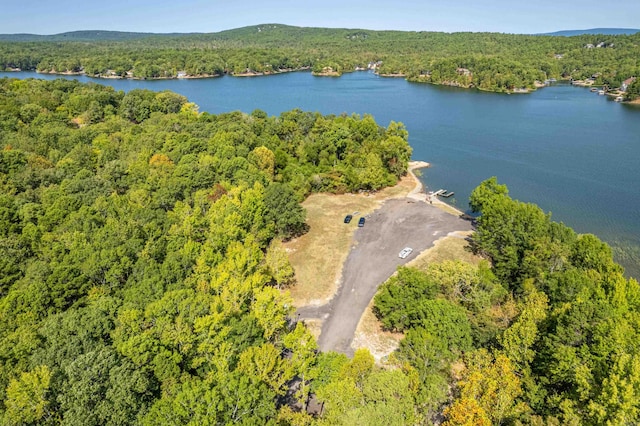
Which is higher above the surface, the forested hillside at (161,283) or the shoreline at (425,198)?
the forested hillside at (161,283)

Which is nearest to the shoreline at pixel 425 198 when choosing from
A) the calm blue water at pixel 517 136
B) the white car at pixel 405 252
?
the calm blue water at pixel 517 136

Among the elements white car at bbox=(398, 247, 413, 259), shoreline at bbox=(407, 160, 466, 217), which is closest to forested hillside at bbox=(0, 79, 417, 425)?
shoreline at bbox=(407, 160, 466, 217)

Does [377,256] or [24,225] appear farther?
[377,256]

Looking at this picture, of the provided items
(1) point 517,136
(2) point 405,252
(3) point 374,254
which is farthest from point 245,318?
(1) point 517,136

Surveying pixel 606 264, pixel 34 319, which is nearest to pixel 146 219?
pixel 34 319

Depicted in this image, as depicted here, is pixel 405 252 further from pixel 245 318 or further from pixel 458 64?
pixel 458 64

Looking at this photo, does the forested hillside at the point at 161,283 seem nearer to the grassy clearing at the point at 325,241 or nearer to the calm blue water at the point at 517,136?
the grassy clearing at the point at 325,241

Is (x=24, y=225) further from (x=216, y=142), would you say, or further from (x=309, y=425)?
(x=309, y=425)
